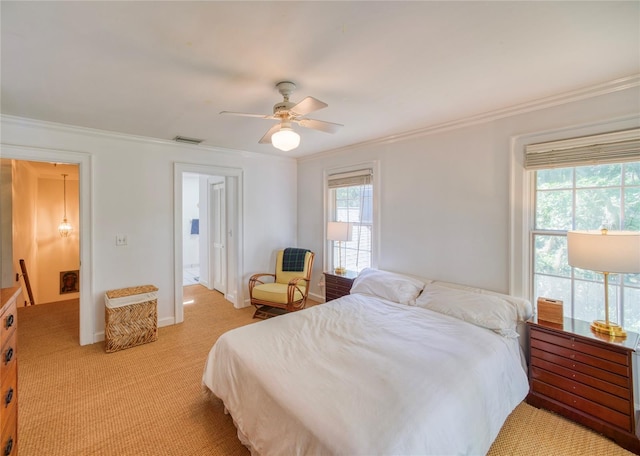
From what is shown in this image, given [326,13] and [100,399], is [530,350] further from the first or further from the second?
[100,399]

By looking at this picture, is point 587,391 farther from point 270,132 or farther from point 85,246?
point 85,246

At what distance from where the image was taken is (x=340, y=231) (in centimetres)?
390

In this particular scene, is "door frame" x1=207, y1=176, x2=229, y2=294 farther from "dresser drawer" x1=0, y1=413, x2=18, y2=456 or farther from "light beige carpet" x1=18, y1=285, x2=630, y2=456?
"dresser drawer" x1=0, y1=413, x2=18, y2=456

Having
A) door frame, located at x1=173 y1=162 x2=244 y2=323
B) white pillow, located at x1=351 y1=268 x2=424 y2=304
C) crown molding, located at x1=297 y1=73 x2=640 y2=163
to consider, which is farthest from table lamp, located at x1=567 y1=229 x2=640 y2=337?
door frame, located at x1=173 y1=162 x2=244 y2=323

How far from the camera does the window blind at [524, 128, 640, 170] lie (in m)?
2.03

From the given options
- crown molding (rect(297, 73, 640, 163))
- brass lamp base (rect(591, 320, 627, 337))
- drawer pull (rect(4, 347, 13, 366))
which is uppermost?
Answer: crown molding (rect(297, 73, 640, 163))

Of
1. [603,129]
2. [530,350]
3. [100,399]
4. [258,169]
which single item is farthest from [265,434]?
[258,169]

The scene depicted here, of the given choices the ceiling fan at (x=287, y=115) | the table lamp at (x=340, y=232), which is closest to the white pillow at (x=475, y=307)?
the table lamp at (x=340, y=232)

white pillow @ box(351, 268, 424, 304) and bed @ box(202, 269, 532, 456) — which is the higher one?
white pillow @ box(351, 268, 424, 304)

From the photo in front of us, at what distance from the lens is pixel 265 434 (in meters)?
1.51

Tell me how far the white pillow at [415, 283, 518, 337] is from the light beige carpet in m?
0.65

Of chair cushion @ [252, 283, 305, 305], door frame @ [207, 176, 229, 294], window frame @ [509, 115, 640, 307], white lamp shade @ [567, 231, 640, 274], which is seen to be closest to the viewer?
white lamp shade @ [567, 231, 640, 274]

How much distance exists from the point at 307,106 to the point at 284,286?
279cm

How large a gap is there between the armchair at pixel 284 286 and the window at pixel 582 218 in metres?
2.71
